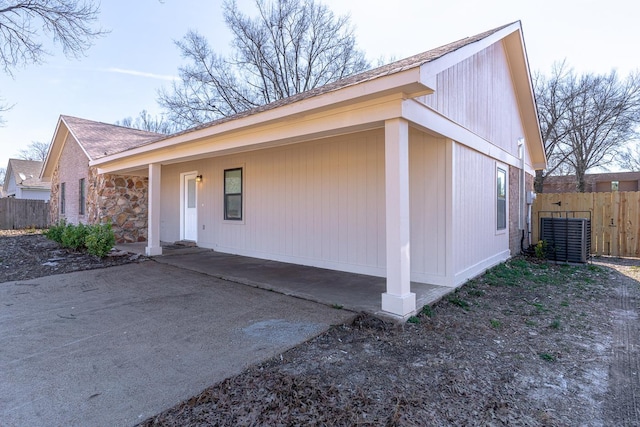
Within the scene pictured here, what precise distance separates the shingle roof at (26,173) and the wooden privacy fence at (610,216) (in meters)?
30.4

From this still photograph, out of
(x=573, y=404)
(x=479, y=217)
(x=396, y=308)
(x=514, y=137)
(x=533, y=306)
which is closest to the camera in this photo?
(x=573, y=404)

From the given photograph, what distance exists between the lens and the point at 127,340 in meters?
3.40

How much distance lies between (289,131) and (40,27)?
1025 centimetres

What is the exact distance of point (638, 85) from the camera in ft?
51.3

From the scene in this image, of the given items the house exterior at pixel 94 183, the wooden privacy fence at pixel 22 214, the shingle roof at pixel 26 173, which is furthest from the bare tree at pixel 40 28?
the shingle roof at pixel 26 173

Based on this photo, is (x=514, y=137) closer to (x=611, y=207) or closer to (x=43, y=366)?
(x=611, y=207)

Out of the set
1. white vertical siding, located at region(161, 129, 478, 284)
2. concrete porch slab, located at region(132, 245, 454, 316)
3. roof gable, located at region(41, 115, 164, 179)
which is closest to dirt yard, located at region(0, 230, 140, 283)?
concrete porch slab, located at region(132, 245, 454, 316)

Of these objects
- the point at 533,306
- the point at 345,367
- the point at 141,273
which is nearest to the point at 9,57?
the point at 141,273

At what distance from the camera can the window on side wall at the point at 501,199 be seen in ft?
24.6

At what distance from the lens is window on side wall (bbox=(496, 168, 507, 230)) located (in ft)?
24.6

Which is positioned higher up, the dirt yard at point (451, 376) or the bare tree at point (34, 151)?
the bare tree at point (34, 151)

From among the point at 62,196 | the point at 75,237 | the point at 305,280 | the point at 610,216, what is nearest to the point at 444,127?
the point at 305,280

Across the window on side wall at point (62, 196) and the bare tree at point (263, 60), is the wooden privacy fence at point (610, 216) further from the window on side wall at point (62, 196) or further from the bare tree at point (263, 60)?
the window on side wall at point (62, 196)

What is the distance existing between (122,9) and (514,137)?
1096cm
